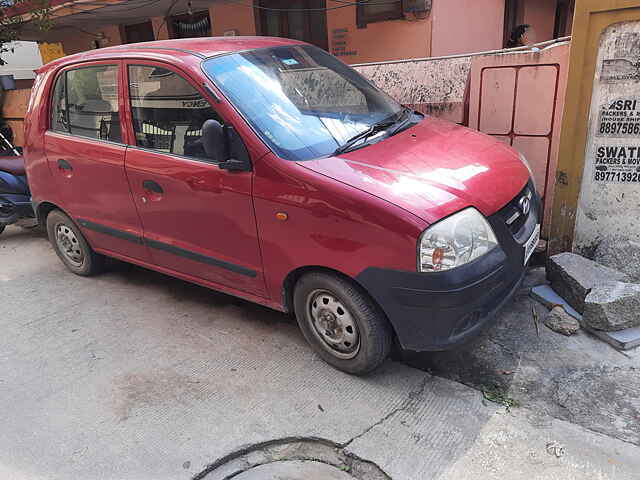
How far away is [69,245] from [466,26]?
22.3 feet

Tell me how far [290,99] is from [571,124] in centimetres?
204

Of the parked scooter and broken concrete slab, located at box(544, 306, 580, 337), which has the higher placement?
the parked scooter

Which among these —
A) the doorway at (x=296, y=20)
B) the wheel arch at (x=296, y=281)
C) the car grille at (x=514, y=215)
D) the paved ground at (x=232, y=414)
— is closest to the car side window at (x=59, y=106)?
the paved ground at (x=232, y=414)

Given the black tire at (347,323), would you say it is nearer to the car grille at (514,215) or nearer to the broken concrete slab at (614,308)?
the car grille at (514,215)

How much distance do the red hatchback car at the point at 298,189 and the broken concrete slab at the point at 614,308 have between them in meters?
0.53

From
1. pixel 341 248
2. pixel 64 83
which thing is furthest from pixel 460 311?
pixel 64 83

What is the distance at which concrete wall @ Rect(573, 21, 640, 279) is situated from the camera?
3.33m

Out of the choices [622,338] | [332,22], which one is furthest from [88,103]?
[332,22]

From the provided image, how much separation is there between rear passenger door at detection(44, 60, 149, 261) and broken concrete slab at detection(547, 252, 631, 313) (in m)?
2.99

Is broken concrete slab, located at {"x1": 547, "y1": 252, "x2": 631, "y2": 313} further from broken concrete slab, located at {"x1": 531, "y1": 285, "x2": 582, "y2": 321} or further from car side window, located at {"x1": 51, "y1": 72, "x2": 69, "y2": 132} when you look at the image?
car side window, located at {"x1": 51, "y1": 72, "x2": 69, "y2": 132}

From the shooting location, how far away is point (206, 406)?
278 cm

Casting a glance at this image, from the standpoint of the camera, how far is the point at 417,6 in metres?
6.91

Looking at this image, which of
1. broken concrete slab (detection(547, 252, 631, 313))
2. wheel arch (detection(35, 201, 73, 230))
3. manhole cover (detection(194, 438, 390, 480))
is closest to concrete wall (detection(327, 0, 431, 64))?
broken concrete slab (detection(547, 252, 631, 313))

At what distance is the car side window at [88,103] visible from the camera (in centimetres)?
360
